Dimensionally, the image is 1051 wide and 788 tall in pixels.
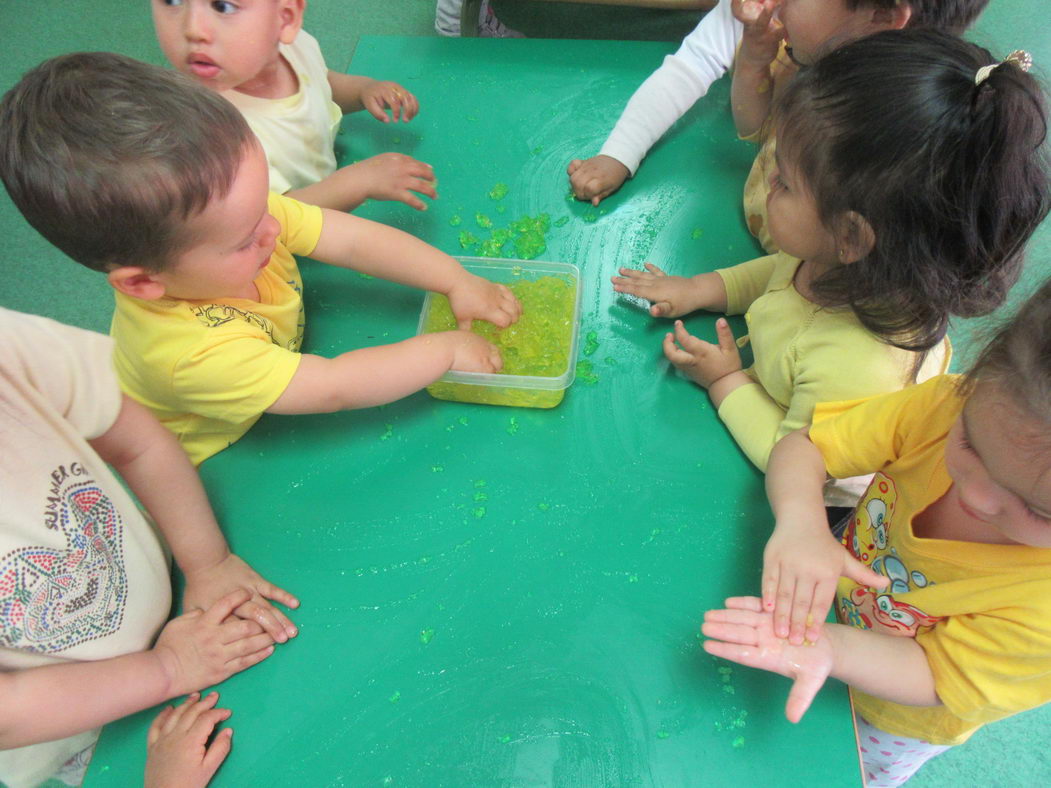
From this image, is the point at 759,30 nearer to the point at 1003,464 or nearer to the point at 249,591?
the point at 1003,464

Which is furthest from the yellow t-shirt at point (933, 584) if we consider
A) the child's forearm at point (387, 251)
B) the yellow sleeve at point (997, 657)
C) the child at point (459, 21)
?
the child at point (459, 21)

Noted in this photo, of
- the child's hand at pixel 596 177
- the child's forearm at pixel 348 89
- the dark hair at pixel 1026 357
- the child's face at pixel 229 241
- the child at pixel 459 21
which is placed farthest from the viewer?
the child at pixel 459 21

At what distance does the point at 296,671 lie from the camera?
717 millimetres

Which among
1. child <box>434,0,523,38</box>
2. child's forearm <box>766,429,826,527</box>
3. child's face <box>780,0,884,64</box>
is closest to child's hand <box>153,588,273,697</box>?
child's forearm <box>766,429,826,527</box>

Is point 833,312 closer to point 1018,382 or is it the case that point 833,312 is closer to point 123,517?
point 1018,382

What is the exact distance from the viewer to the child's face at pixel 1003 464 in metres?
0.49

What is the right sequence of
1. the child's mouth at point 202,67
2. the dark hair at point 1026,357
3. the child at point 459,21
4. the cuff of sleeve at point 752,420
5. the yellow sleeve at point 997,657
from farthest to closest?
the child at point 459,21 < the child's mouth at point 202,67 < the cuff of sleeve at point 752,420 < the yellow sleeve at point 997,657 < the dark hair at point 1026,357

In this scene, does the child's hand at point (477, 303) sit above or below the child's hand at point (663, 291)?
below

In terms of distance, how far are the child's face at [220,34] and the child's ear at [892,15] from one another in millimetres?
746

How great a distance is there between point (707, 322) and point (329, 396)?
0.51 meters

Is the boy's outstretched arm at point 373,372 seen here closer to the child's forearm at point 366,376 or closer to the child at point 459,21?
the child's forearm at point 366,376

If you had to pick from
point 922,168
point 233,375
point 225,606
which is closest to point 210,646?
point 225,606

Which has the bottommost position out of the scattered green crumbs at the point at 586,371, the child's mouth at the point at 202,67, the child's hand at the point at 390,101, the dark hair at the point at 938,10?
the scattered green crumbs at the point at 586,371

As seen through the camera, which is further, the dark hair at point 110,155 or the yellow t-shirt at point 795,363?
the yellow t-shirt at point 795,363
